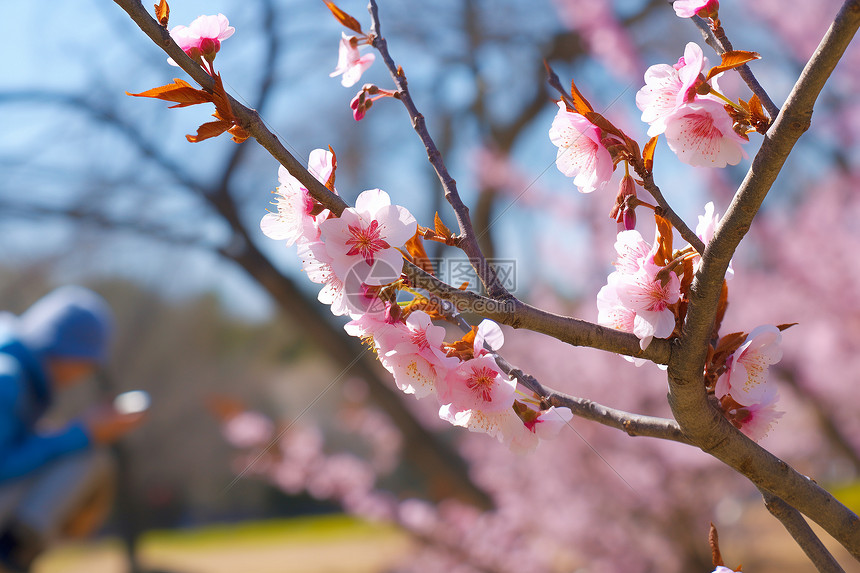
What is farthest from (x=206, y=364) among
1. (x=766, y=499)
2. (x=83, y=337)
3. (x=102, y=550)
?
(x=766, y=499)

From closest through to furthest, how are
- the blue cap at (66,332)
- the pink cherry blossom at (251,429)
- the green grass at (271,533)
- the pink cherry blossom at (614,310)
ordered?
1. the pink cherry blossom at (614,310)
2. the blue cap at (66,332)
3. the pink cherry blossom at (251,429)
4. the green grass at (271,533)

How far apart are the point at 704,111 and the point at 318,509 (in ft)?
24.5

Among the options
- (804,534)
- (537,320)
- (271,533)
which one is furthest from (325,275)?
(271,533)

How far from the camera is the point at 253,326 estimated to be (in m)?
7.06

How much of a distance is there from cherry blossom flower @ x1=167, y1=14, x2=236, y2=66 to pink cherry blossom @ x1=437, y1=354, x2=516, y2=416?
280mm

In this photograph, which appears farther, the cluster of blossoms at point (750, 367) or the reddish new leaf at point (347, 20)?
the reddish new leaf at point (347, 20)

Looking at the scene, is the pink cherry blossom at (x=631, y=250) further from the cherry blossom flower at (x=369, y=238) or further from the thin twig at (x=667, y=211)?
the cherry blossom flower at (x=369, y=238)

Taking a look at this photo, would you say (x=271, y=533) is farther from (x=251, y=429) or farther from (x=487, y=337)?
(x=487, y=337)

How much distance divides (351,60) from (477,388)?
0.34 metres

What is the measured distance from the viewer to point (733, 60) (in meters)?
0.36

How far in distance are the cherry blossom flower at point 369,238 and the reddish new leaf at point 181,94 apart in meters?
0.11

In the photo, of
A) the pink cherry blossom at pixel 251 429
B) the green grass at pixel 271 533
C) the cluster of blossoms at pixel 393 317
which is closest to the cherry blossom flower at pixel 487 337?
the cluster of blossoms at pixel 393 317

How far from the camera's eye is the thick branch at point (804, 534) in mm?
408

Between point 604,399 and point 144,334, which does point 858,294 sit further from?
point 144,334
